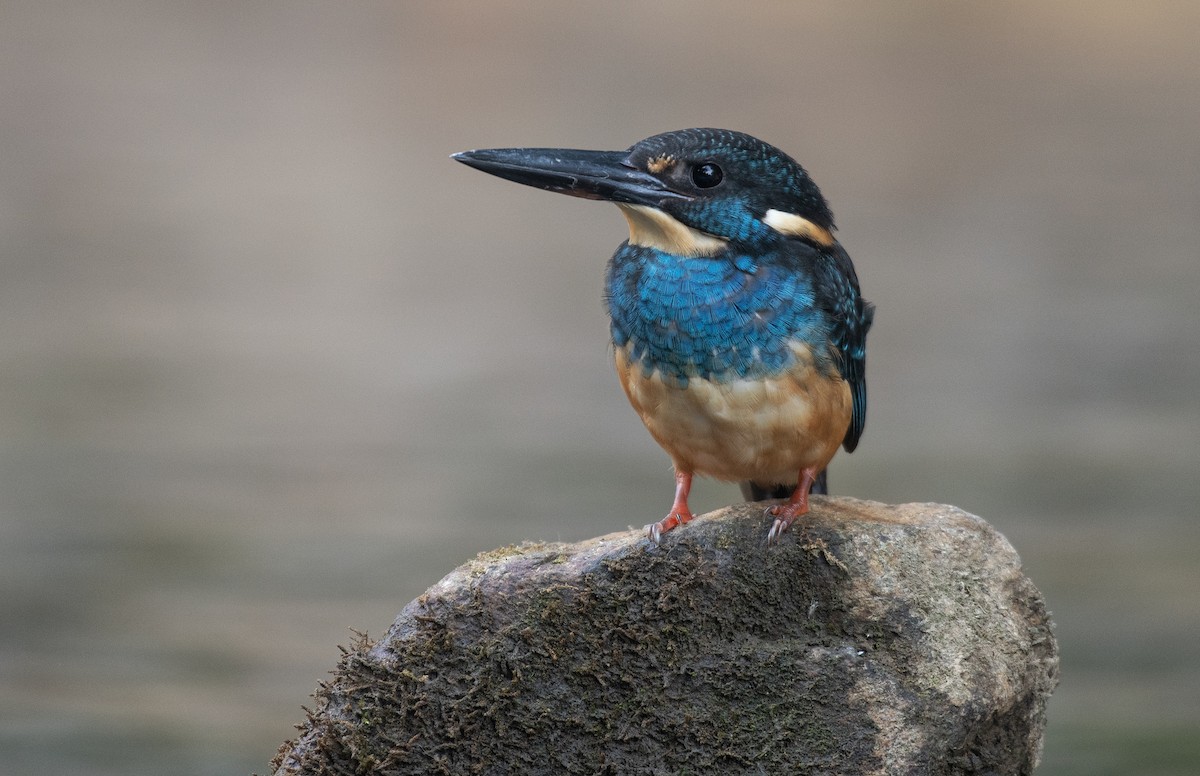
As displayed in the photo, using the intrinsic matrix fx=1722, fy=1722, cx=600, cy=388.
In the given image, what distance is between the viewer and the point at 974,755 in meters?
5.20

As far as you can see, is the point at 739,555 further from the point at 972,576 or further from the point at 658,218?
the point at 658,218

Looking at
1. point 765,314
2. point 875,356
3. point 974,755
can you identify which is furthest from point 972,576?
point 875,356

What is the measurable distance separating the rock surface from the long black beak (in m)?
1.06

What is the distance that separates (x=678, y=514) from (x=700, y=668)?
21.7 inches

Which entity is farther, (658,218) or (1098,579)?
(1098,579)

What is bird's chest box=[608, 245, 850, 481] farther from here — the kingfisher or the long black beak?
the long black beak

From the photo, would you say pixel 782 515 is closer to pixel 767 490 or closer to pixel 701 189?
pixel 767 490

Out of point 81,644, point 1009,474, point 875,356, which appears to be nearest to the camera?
point 81,644

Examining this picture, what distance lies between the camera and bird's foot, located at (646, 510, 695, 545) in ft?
17.5

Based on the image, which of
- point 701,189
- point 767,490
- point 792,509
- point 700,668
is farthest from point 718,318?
point 700,668

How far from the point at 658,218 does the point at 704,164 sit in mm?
220

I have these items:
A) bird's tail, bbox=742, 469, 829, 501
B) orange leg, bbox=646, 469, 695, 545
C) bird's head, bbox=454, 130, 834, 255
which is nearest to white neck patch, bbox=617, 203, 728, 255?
bird's head, bbox=454, 130, 834, 255

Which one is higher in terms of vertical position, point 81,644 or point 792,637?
point 81,644

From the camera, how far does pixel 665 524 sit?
5.38 meters
